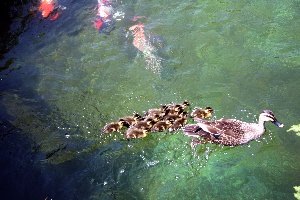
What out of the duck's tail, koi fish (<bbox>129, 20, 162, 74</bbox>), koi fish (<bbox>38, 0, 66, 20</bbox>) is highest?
koi fish (<bbox>38, 0, 66, 20</bbox>)

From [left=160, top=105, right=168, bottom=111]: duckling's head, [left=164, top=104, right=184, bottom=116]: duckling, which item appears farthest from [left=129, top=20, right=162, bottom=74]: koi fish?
[left=164, top=104, right=184, bottom=116]: duckling

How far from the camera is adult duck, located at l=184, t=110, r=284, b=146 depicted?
6.04 metres

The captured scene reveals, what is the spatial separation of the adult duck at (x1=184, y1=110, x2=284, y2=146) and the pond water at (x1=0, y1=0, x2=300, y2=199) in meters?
0.18

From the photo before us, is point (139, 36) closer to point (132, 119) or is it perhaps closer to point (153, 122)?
point (132, 119)

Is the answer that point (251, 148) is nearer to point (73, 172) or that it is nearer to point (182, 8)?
point (73, 172)

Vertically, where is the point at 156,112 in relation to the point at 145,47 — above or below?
below

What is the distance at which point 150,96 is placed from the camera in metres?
7.52

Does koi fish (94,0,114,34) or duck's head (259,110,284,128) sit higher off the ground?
koi fish (94,0,114,34)

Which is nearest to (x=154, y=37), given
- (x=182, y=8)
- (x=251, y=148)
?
(x=182, y=8)

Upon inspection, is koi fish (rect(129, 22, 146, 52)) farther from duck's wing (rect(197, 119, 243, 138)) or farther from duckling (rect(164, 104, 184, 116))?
duck's wing (rect(197, 119, 243, 138))

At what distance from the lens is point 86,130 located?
6.98 meters

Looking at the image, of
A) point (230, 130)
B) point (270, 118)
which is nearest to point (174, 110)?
point (230, 130)

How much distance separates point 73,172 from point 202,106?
276 centimetres

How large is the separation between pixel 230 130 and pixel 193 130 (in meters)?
0.65
